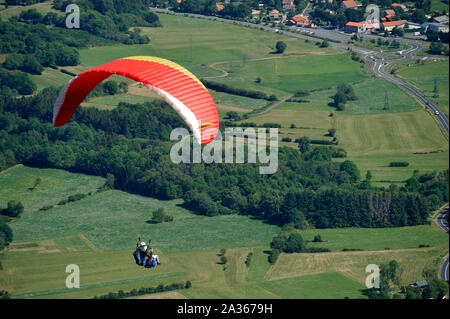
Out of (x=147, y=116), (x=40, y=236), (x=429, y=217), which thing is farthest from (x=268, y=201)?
(x=147, y=116)

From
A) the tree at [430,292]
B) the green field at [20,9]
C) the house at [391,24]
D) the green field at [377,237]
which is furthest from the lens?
the green field at [20,9]

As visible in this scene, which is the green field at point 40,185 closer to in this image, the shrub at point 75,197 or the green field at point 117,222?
the green field at point 117,222

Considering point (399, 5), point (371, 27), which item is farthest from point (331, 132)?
point (399, 5)

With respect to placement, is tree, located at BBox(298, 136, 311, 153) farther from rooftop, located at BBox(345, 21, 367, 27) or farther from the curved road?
rooftop, located at BBox(345, 21, 367, 27)

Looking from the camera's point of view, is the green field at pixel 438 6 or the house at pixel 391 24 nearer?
the green field at pixel 438 6

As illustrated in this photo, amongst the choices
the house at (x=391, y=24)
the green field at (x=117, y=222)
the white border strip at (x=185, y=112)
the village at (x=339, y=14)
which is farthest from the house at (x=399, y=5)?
the white border strip at (x=185, y=112)

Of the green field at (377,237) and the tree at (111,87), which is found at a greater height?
the tree at (111,87)
